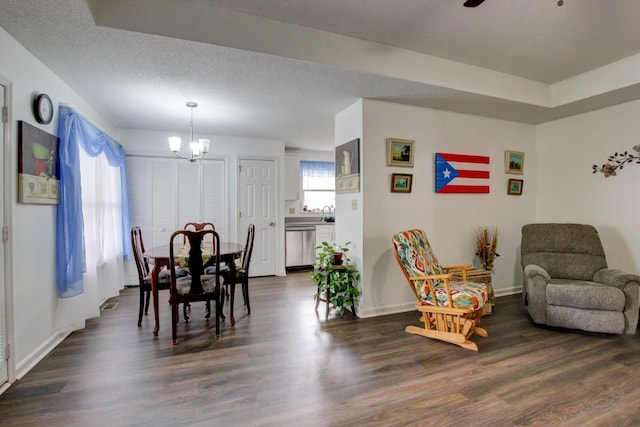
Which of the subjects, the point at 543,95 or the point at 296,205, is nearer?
the point at 543,95

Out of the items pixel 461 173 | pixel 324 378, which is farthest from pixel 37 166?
pixel 461 173

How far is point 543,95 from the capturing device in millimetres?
3580

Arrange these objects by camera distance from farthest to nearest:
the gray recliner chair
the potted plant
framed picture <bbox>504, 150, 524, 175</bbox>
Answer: framed picture <bbox>504, 150, 524, 175</bbox> → the potted plant → the gray recliner chair

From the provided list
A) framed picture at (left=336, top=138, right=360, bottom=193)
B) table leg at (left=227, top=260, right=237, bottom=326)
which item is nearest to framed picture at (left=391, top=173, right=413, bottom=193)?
framed picture at (left=336, top=138, right=360, bottom=193)

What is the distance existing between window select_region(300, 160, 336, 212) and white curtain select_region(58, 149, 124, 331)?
3236 millimetres

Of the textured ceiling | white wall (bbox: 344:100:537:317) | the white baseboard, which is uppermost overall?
the textured ceiling

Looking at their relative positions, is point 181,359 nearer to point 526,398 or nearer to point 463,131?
point 526,398

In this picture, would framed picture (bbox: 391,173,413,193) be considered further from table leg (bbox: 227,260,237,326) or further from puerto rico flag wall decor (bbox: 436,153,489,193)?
table leg (bbox: 227,260,237,326)

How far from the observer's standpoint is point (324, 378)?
212 cm

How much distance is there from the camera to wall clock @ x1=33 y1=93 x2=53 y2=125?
2.38m

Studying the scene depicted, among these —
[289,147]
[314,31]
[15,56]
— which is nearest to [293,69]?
[314,31]

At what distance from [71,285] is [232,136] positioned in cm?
303

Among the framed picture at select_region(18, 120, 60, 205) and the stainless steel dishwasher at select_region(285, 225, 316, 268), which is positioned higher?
the framed picture at select_region(18, 120, 60, 205)

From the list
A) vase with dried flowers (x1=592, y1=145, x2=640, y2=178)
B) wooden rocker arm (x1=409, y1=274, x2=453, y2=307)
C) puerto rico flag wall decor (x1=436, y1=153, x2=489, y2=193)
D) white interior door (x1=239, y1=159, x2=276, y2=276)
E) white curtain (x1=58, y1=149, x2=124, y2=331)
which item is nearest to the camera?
wooden rocker arm (x1=409, y1=274, x2=453, y2=307)
